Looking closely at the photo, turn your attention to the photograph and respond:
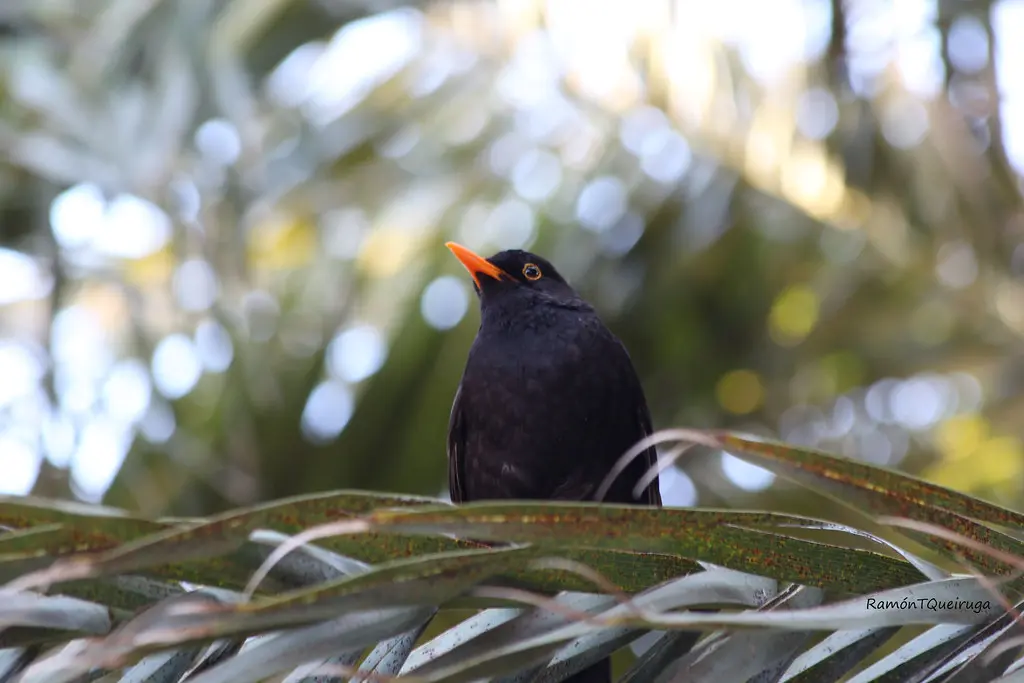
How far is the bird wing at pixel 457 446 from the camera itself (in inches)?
137

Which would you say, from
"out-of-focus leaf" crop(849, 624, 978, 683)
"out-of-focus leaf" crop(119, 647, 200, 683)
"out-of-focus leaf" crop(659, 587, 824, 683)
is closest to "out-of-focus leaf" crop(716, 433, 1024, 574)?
"out-of-focus leaf" crop(849, 624, 978, 683)

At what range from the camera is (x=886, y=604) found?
1.43m

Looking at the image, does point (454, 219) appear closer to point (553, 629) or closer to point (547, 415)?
point (547, 415)

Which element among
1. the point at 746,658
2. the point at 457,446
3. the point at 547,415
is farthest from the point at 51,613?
the point at 457,446

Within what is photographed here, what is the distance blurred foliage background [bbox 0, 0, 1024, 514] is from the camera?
445cm

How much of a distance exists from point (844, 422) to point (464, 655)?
464 centimetres

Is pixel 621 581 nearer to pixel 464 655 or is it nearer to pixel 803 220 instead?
pixel 464 655

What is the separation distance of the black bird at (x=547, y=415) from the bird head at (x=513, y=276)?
0.74ft

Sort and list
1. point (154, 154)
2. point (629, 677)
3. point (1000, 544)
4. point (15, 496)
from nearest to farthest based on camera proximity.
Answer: point (15, 496) < point (1000, 544) < point (629, 677) < point (154, 154)

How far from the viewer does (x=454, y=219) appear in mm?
4707

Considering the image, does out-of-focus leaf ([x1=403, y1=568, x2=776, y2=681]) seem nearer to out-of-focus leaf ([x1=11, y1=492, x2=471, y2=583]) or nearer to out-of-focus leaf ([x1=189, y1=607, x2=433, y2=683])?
out-of-focus leaf ([x1=189, y1=607, x2=433, y2=683])

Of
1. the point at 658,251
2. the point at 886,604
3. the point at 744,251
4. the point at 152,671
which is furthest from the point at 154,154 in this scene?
the point at 886,604

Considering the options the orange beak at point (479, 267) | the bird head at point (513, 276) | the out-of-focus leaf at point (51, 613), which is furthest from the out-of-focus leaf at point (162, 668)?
the orange beak at point (479, 267)

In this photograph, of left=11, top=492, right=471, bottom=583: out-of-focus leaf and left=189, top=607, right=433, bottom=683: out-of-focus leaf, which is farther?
left=189, top=607, right=433, bottom=683: out-of-focus leaf
